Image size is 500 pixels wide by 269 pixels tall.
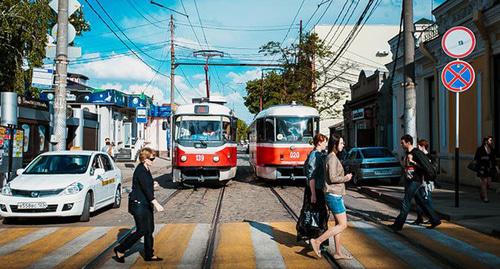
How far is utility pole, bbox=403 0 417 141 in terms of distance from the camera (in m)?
12.9

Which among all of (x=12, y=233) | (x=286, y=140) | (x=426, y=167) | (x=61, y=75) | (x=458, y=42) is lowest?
(x=12, y=233)

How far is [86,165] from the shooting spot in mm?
11391

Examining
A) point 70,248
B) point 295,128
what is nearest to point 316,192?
point 70,248

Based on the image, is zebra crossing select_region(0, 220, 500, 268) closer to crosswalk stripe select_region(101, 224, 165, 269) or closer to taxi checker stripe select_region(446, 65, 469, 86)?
crosswalk stripe select_region(101, 224, 165, 269)

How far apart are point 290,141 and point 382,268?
11.6 meters

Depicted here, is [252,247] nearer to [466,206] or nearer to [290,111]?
[466,206]

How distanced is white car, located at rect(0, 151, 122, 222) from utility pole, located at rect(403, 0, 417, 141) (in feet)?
25.2

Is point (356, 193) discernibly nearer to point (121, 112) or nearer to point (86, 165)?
point (86, 165)

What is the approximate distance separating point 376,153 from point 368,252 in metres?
12.1

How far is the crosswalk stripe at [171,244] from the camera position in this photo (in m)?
6.92

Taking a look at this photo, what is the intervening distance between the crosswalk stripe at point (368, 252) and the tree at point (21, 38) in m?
10.9

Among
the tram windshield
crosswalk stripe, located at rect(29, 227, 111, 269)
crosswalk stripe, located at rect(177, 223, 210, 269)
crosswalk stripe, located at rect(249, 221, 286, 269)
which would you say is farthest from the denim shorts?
the tram windshield

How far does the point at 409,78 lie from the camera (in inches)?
510

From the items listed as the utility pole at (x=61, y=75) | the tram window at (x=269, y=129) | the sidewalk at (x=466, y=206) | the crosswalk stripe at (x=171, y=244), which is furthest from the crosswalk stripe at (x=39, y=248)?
the tram window at (x=269, y=129)
